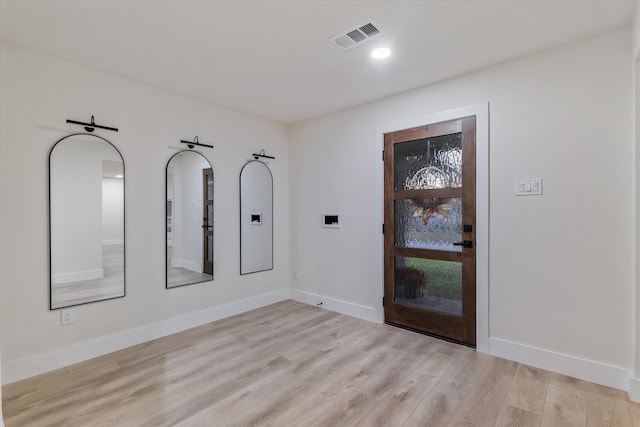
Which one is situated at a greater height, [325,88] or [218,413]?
[325,88]

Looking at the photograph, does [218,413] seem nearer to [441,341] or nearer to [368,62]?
[441,341]

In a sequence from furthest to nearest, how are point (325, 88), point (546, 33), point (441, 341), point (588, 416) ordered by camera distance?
point (325, 88) < point (441, 341) < point (546, 33) < point (588, 416)

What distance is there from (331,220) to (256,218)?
101 cm

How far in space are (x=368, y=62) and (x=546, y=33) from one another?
1310 millimetres

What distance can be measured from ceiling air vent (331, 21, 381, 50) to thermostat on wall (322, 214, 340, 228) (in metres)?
2.06

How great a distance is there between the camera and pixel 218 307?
3713mm

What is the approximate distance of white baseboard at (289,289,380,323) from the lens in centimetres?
363

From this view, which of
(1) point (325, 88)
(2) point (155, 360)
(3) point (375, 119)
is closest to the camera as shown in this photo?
(2) point (155, 360)

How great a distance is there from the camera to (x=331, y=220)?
4062 millimetres

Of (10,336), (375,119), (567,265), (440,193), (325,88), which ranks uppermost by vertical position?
Result: (325,88)

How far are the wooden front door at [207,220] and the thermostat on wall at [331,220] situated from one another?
4.65 ft

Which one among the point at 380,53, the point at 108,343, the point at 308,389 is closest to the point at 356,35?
the point at 380,53

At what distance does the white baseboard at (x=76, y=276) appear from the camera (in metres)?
2.62

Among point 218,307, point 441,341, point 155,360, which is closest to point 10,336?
point 155,360
